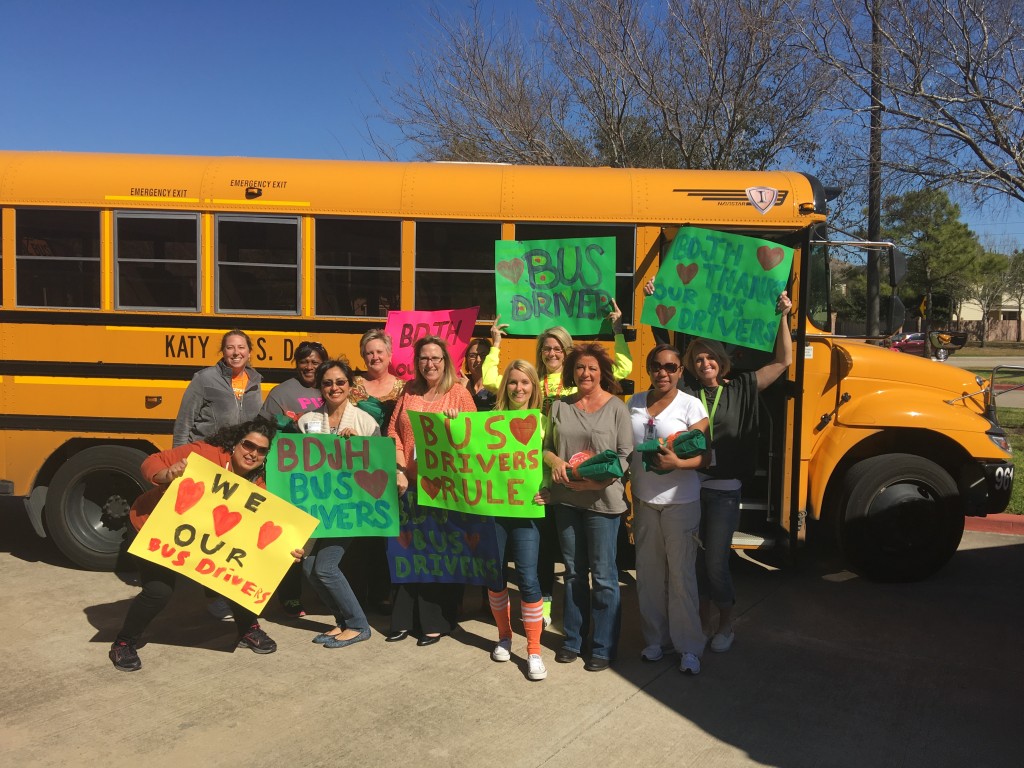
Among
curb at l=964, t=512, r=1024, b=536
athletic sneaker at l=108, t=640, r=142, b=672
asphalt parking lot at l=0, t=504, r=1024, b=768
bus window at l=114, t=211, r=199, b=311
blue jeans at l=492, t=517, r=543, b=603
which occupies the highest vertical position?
bus window at l=114, t=211, r=199, b=311

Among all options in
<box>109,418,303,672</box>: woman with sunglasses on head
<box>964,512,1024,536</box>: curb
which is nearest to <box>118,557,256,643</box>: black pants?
<box>109,418,303,672</box>: woman with sunglasses on head

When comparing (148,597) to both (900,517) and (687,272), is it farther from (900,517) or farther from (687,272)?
(900,517)

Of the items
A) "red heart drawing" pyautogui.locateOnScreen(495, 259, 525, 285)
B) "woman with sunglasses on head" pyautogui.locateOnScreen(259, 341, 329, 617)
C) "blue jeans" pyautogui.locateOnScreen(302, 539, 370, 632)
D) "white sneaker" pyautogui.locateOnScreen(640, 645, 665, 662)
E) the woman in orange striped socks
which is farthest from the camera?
"red heart drawing" pyautogui.locateOnScreen(495, 259, 525, 285)

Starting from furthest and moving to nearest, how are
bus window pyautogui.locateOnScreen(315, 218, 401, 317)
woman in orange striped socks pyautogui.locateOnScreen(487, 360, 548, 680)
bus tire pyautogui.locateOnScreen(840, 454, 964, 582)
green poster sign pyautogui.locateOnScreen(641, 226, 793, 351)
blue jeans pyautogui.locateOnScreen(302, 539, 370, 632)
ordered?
bus window pyautogui.locateOnScreen(315, 218, 401, 317) → bus tire pyautogui.locateOnScreen(840, 454, 964, 582) → green poster sign pyautogui.locateOnScreen(641, 226, 793, 351) → blue jeans pyautogui.locateOnScreen(302, 539, 370, 632) → woman in orange striped socks pyautogui.locateOnScreen(487, 360, 548, 680)

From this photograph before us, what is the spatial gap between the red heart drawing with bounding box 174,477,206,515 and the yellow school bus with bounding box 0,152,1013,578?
1739mm

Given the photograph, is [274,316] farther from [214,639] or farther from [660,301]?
[660,301]

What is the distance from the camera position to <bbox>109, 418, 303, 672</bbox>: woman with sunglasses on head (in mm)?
4258

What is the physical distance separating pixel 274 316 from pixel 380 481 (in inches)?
74.5

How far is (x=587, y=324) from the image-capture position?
18.0ft

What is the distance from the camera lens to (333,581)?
4633 millimetres

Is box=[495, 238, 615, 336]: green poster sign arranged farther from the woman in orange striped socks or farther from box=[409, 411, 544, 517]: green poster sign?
box=[409, 411, 544, 517]: green poster sign

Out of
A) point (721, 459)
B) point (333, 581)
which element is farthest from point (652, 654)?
point (333, 581)

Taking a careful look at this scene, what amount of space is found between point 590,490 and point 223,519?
6.19 feet

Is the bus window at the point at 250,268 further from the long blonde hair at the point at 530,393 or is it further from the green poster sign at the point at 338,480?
the long blonde hair at the point at 530,393
